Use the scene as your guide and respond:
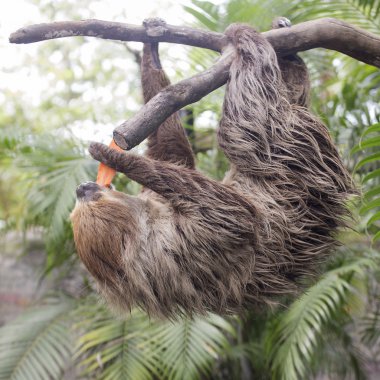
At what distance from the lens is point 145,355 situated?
4.05m

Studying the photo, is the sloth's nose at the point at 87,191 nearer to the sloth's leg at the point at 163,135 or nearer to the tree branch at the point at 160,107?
the tree branch at the point at 160,107

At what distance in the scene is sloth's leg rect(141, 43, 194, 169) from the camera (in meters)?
3.12

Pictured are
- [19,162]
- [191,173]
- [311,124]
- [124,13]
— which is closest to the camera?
[191,173]

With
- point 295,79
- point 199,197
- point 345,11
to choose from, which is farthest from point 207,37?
point 345,11

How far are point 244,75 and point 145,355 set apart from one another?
2.45 metres

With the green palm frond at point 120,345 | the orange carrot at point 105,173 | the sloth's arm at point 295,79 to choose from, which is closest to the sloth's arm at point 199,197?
the orange carrot at point 105,173

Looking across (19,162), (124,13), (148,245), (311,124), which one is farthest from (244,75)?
(124,13)

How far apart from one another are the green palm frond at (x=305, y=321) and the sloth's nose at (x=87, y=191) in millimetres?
1783

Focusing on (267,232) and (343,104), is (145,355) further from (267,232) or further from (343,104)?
(343,104)

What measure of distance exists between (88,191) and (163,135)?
78 cm

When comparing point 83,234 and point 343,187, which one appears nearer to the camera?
point 83,234

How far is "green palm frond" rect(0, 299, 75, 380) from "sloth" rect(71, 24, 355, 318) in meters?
1.96

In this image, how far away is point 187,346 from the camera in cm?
398

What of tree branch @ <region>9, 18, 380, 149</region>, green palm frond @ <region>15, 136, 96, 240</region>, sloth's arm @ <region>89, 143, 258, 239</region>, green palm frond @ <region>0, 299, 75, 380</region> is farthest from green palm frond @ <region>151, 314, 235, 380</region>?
tree branch @ <region>9, 18, 380, 149</region>
